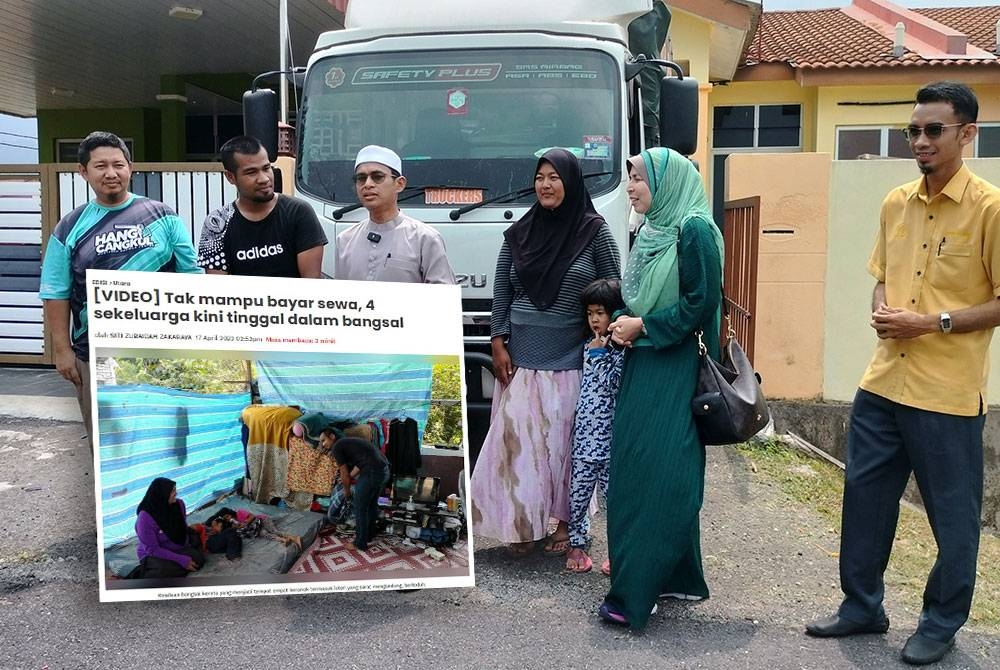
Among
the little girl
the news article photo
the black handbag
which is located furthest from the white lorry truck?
the black handbag

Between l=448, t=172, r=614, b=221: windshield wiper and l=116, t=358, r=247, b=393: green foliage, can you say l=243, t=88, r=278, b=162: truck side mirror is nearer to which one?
l=448, t=172, r=614, b=221: windshield wiper

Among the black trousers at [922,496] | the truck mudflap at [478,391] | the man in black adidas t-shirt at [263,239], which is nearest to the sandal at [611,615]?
the black trousers at [922,496]

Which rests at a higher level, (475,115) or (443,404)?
(475,115)

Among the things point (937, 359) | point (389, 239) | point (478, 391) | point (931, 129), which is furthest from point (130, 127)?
point (937, 359)

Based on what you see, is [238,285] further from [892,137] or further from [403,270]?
[892,137]

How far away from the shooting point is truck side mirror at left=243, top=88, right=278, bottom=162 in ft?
17.6

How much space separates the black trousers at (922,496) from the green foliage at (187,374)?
2.14 m

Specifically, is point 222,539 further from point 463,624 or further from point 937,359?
point 937,359

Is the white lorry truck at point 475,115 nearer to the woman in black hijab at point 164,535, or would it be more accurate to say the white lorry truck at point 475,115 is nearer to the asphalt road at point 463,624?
the asphalt road at point 463,624

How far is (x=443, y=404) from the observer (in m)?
3.25

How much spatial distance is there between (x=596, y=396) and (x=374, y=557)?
3.60ft

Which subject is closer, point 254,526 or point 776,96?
point 254,526

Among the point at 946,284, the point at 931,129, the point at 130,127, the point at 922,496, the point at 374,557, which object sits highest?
the point at 130,127

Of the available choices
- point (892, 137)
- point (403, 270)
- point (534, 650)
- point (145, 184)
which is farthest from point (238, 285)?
point (892, 137)
